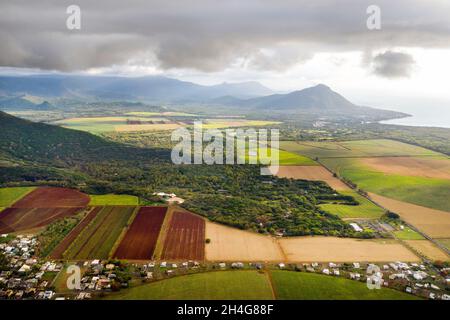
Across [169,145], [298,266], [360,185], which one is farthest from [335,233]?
[169,145]

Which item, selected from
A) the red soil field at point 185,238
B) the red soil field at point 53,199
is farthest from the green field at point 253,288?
the red soil field at point 53,199

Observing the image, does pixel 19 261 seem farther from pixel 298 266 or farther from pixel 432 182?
pixel 432 182

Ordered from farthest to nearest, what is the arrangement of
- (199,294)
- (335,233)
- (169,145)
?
1. (169,145)
2. (335,233)
3. (199,294)

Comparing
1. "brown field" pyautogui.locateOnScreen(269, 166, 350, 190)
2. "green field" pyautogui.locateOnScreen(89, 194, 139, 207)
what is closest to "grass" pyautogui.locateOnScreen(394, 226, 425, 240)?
"brown field" pyautogui.locateOnScreen(269, 166, 350, 190)

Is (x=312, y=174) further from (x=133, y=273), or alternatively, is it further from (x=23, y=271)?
(x=23, y=271)

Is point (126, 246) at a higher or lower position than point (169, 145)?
lower

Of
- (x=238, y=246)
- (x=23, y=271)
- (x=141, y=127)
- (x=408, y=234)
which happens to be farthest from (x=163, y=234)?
(x=141, y=127)
